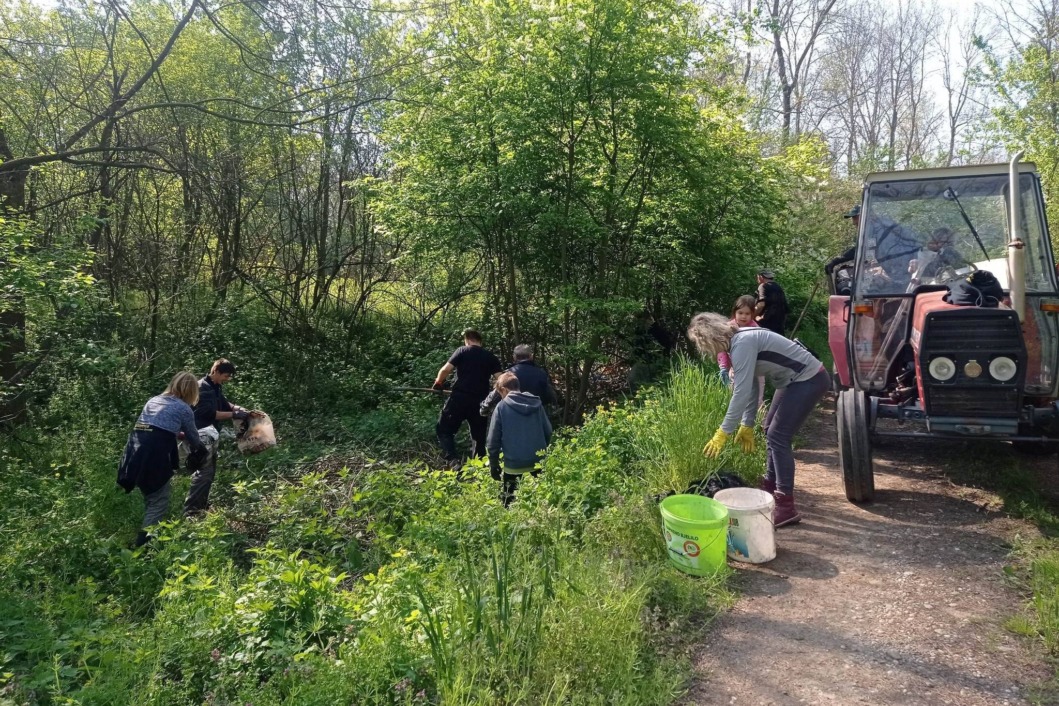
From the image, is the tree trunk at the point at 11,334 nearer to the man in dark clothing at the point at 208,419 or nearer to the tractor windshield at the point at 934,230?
the man in dark clothing at the point at 208,419

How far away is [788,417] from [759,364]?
1.40ft

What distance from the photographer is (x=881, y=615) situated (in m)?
3.55

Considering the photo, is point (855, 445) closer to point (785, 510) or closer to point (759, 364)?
point (785, 510)

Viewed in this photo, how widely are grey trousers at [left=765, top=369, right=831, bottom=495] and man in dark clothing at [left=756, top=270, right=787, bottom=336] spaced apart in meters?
3.71

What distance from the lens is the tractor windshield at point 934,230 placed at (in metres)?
5.24

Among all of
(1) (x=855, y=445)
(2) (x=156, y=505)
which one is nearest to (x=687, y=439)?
(1) (x=855, y=445)

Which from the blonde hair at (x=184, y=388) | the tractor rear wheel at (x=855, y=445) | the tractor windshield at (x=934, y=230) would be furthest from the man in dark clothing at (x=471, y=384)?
the tractor windshield at (x=934, y=230)

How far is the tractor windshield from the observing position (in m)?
5.24

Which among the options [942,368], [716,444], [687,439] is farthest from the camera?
[687,439]

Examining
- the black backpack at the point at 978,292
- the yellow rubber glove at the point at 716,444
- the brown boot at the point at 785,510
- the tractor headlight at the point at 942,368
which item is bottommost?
the brown boot at the point at 785,510

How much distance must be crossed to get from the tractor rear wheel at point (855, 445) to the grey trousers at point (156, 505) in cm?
545

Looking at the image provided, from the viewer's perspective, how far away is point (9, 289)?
18.9 ft

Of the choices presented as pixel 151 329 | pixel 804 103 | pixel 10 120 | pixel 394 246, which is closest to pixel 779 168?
pixel 394 246

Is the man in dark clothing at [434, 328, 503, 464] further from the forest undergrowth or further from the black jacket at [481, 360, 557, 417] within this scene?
the forest undergrowth
